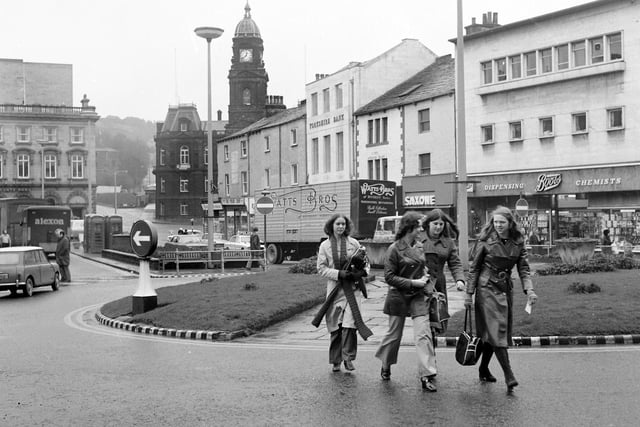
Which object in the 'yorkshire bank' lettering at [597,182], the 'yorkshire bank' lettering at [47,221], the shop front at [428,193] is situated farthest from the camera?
the 'yorkshire bank' lettering at [47,221]

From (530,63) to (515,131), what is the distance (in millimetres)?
3429

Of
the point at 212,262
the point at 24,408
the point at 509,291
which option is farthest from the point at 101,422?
the point at 212,262

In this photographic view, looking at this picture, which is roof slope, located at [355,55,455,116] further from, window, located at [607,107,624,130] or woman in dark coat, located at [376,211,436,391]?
woman in dark coat, located at [376,211,436,391]

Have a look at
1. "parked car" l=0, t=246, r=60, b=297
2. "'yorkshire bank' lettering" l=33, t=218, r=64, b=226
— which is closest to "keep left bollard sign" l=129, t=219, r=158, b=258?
"parked car" l=0, t=246, r=60, b=297

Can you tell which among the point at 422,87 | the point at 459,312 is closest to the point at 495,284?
the point at 459,312

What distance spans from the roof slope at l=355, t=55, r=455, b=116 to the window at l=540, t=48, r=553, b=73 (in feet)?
17.7

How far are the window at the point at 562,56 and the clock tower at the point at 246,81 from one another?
2027 inches

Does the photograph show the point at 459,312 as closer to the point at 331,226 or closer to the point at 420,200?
the point at 331,226

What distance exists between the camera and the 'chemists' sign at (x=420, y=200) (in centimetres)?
4509

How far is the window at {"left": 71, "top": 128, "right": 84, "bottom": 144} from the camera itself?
102 m

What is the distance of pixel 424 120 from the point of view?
46062mm

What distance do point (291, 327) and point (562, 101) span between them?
89.9 feet

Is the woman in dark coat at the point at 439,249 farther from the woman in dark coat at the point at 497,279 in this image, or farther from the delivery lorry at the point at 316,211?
the delivery lorry at the point at 316,211

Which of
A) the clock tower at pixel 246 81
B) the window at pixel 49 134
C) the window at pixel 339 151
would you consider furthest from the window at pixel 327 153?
the window at pixel 49 134
